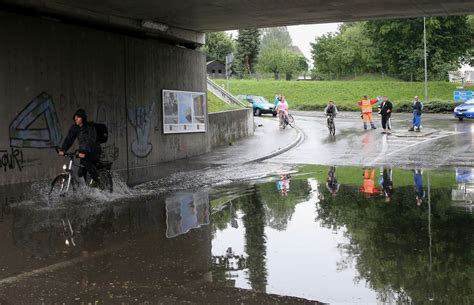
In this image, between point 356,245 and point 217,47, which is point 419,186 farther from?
point 217,47

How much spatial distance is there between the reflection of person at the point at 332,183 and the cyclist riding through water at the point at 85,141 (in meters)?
5.03

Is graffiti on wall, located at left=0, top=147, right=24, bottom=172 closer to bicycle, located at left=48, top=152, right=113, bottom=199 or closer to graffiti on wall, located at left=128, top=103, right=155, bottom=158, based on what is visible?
bicycle, located at left=48, top=152, right=113, bottom=199

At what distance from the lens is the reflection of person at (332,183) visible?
12247mm

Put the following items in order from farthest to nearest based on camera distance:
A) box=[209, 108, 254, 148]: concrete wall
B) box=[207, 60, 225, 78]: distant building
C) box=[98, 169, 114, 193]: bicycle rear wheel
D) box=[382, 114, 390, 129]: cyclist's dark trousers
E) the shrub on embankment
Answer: box=[207, 60, 225, 78]: distant building
the shrub on embankment
box=[382, 114, 390, 129]: cyclist's dark trousers
box=[209, 108, 254, 148]: concrete wall
box=[98, 169, 114, 193]: bicycle rear wheel

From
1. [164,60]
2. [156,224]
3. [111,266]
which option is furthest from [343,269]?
[164,60]

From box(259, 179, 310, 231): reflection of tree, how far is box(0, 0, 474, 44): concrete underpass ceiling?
5003mm

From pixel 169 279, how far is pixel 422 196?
696cm

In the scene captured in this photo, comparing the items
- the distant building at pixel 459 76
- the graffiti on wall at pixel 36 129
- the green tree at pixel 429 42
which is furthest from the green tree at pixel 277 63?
the graffiti on wall at pixel 36 129

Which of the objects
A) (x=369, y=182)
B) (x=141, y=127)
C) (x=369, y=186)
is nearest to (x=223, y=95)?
(x=141, y=127)

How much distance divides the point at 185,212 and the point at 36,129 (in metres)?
5.83

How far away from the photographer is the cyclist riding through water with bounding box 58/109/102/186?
10672 millimetres

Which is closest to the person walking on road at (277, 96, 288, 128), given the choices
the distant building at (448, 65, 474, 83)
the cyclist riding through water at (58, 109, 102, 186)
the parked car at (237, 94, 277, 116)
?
the parked car at (237, 94, 277, 116)

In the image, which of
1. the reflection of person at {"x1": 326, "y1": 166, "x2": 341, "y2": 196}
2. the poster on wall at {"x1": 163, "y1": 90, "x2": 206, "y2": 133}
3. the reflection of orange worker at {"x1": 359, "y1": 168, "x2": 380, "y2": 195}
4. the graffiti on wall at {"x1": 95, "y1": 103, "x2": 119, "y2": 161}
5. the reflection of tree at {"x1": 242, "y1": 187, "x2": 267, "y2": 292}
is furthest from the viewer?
the poster on wall at {"x1": 163, "y1": 90, "x2": 206, "y2": 133}

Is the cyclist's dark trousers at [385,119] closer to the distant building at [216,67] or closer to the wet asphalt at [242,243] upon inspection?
the wet asphalt at [242,243]
